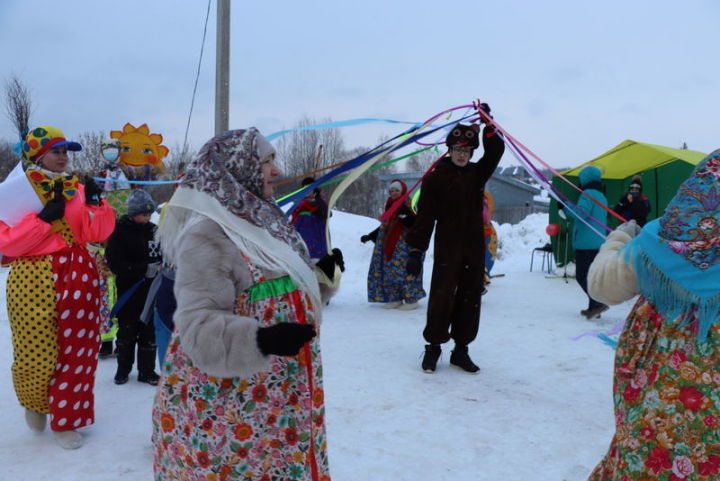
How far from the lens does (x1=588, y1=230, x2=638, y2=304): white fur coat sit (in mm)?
2098

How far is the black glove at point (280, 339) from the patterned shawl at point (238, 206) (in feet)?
0.81

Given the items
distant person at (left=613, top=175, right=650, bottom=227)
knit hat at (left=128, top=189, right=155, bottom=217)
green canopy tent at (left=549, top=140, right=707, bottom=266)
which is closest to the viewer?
knit hat at (left=128, top=189, right=155, bottom=217)

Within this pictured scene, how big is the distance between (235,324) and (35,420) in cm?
242

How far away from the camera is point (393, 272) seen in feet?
24.0

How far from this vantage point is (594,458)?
3021 mm

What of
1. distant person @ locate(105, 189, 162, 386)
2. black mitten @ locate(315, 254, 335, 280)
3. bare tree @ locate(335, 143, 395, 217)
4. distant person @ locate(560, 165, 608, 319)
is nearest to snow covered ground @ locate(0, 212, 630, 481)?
distant person @ locate(105, 189, 162, 386)

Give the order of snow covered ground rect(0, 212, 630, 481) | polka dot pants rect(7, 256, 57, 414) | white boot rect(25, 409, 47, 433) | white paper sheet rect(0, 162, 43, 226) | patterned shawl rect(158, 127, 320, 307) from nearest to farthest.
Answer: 1. patterned shawl rect(158, 127, 320, 307)
2. snow covered ground rect(0, 212, 630, 481)
3. white paper sheet rect(0, 162, 43, 226)
4. polka dot pants rect(7, 256, 57, 414)
5. white boot rect(25, 409, 47, 433)

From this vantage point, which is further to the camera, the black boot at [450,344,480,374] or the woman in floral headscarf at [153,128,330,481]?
the black boot at [450,344,480,374]

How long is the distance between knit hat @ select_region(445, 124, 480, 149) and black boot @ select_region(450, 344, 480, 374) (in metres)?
1.60

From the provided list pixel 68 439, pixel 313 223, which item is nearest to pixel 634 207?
pixel 313 223

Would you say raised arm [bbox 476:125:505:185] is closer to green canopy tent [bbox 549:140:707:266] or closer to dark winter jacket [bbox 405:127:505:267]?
dark winter jacket [bbox 405:127:505:267]

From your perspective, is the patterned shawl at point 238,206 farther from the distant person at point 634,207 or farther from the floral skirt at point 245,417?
the distant person at point 634,207

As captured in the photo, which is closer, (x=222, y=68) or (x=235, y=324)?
(x=235, y=324)

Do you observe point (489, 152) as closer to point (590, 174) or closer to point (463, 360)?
point (463, 360)
